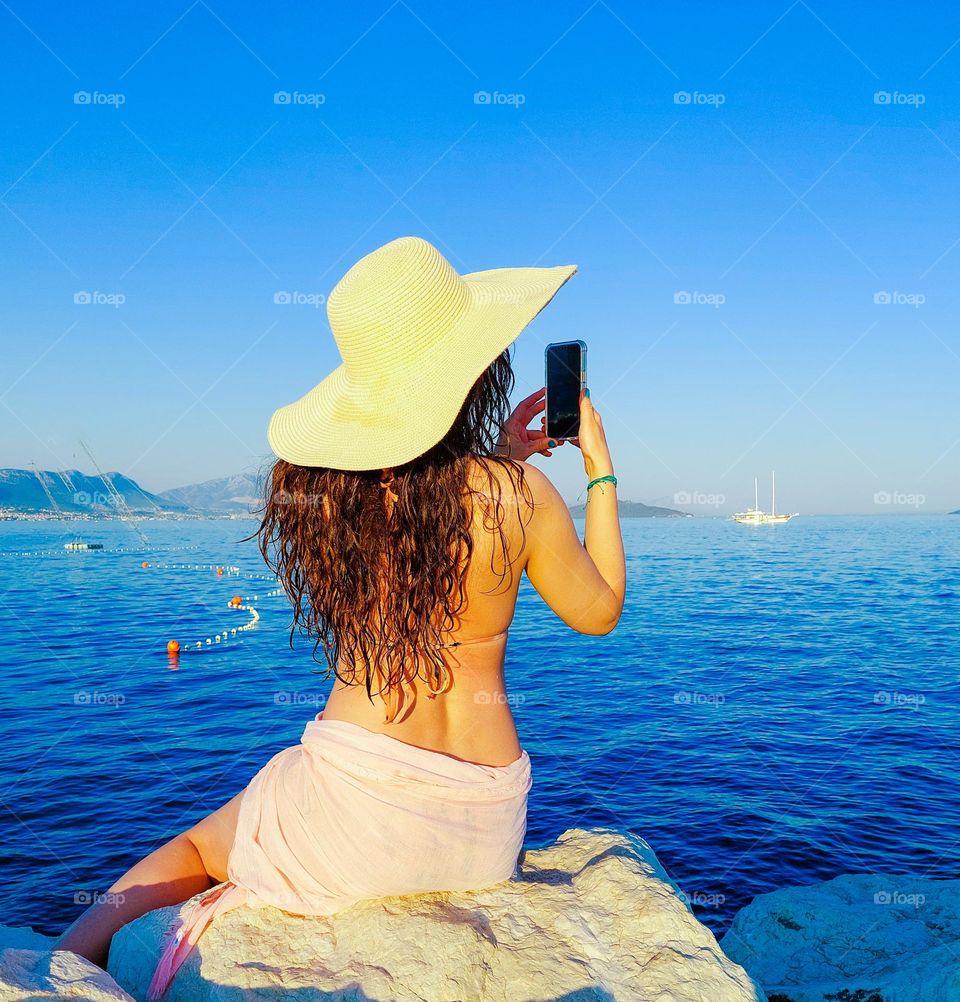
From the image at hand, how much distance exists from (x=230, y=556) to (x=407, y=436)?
60.6 m

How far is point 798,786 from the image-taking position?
1208cm

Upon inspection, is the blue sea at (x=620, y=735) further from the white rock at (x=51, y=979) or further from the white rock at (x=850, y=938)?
the white rock at (x=51, y=979)

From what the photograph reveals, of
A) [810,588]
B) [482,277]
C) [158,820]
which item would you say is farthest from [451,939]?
[810,588]

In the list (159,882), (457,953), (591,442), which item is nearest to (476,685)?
(457,953)

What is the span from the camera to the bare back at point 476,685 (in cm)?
295

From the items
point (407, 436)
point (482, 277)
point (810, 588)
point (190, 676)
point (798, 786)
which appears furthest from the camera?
point (810, 588)

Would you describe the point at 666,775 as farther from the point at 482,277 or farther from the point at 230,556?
the point at 230,556

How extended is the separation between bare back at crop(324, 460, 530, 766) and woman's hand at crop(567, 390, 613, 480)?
1.71ft

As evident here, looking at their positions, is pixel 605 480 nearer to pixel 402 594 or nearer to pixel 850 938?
pixel 402 594

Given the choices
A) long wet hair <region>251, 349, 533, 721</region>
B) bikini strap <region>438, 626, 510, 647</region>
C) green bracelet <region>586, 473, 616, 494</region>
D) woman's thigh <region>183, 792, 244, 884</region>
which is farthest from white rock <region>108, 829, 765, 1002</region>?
green bracelet <region>586, 473, 616, 494</region>

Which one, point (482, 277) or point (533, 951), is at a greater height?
point (482, 277)

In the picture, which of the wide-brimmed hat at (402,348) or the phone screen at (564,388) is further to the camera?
the phone screen at (564,388)

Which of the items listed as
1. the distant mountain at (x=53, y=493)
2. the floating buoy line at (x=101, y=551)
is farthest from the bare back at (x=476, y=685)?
the distant mountain at (x=53, y=493)

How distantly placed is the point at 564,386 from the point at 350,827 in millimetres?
1847
